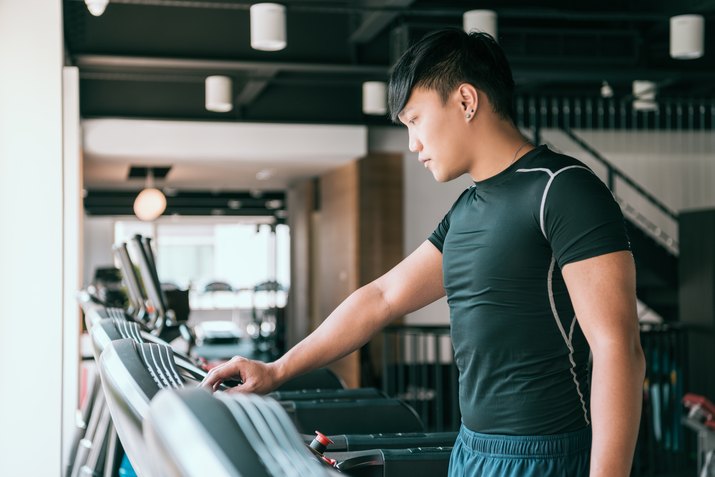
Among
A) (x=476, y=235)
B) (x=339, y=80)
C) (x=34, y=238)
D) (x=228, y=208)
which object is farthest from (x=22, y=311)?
(x=228, y=208)

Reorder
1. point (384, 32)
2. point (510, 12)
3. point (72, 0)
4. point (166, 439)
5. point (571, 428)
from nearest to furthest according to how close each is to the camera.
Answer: point (166, 439) → point (571, 428) → point (510, 12) → point (72, 0) → point (384, 32)

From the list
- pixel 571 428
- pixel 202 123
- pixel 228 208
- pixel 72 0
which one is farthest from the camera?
pixel 228 208

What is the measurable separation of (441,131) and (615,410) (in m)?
0.49

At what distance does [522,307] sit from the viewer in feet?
4.44

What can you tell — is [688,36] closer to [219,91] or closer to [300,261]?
[219,91]

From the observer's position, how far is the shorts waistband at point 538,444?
1355 mm

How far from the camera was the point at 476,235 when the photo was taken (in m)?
1.40

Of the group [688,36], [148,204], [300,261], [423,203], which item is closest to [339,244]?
[423,203]

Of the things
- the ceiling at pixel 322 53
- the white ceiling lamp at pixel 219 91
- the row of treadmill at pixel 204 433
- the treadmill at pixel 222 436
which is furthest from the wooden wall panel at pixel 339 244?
the treadmill at pixel 222 436

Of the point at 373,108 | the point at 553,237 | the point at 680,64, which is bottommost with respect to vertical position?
the point at 553,237

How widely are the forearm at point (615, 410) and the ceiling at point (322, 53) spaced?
5262mm

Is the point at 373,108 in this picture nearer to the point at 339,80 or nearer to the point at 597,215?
the point at 339,80

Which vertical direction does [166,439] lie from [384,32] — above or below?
below

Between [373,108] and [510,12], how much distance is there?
160cm
